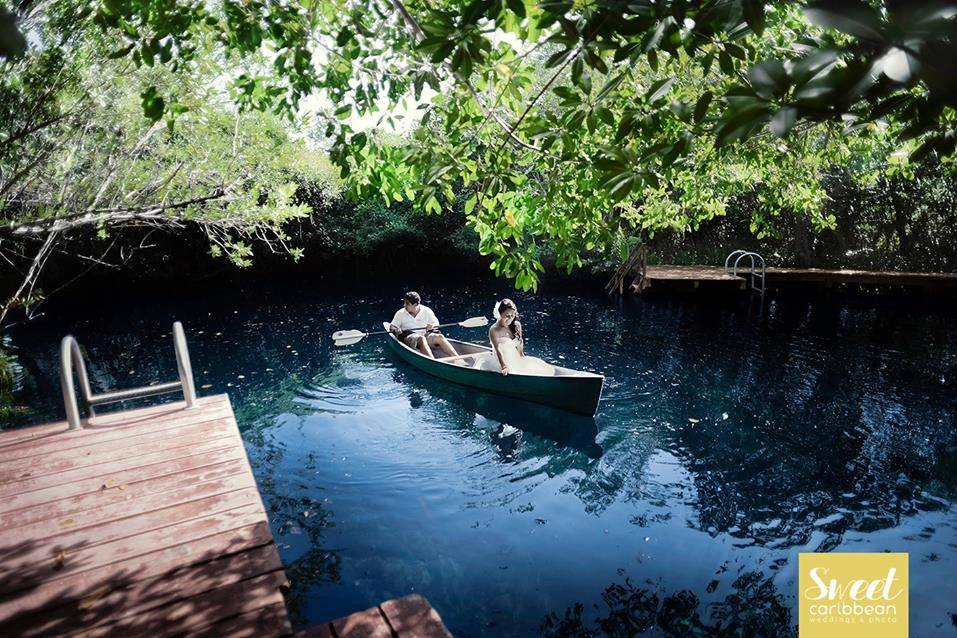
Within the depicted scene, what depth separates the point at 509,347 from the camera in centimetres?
899

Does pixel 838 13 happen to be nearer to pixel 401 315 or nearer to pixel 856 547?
pixel 856 547

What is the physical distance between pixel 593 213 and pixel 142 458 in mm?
3761

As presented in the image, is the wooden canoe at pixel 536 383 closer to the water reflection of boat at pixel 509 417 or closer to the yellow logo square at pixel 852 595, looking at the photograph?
the water reflection of boat at pixel 509 417

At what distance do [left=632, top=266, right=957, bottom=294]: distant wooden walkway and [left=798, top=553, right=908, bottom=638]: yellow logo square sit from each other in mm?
13020

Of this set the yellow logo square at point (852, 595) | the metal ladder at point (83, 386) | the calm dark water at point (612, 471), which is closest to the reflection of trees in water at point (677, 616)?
the calm dark water at point (612, 471)

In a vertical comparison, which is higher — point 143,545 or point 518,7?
point 518,7

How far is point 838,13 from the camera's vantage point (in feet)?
3.30

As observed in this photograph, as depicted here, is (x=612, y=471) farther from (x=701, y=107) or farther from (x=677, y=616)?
(x=701, y=107)

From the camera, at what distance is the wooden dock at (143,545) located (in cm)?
258

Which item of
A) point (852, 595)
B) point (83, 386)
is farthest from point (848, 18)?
point (83, 386)

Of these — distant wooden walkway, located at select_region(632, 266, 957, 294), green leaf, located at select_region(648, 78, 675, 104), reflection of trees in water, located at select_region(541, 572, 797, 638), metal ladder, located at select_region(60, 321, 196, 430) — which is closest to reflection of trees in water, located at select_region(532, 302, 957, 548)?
reflection of trees in water, located at select_region(541, 572, 797, 638)

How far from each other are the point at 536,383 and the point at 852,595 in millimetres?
4713

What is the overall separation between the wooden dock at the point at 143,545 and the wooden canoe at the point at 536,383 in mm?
4783

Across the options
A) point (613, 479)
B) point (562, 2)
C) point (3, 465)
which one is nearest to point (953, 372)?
point (613, 479)
